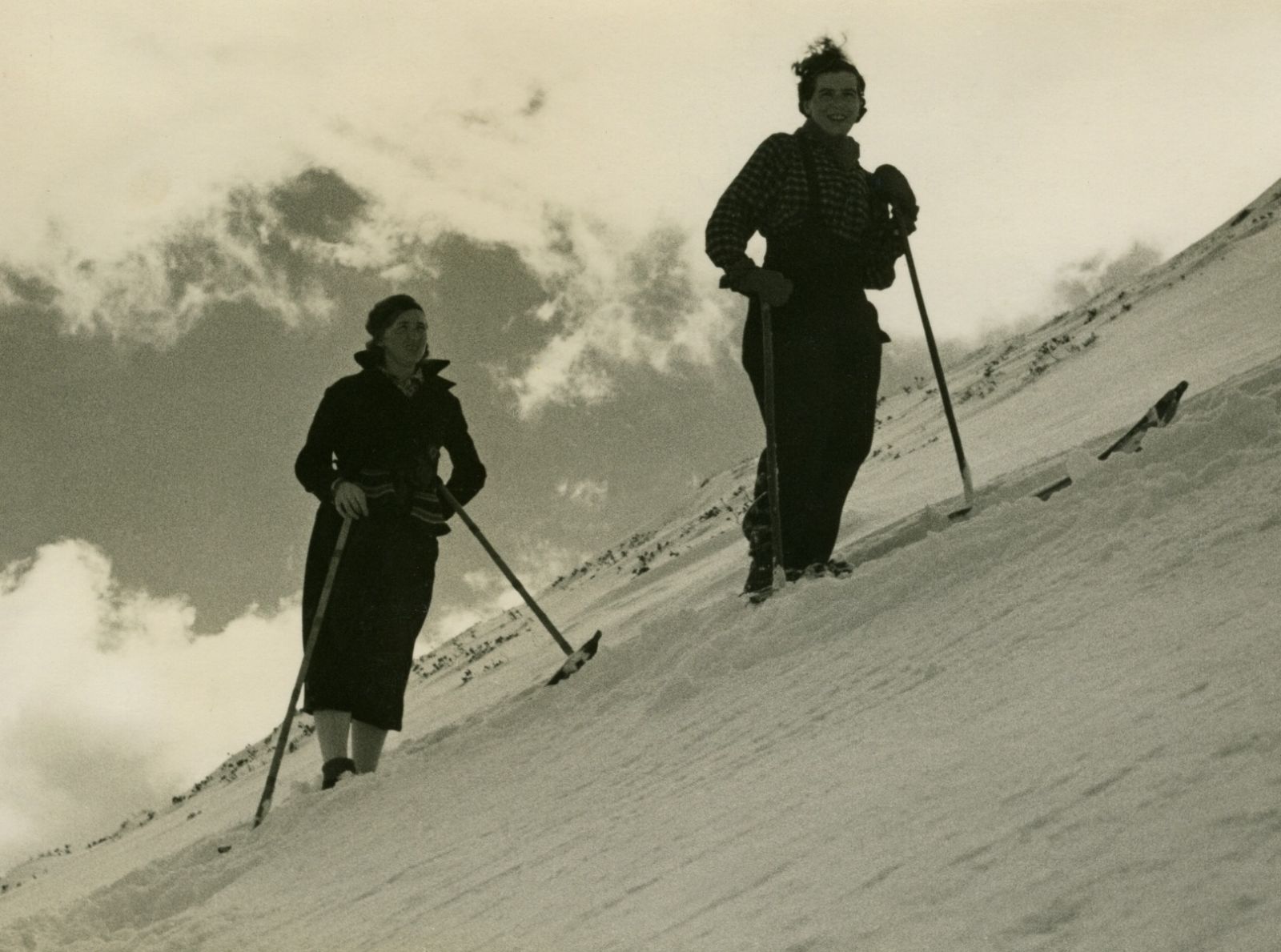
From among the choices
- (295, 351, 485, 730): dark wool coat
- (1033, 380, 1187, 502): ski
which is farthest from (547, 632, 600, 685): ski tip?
(1033, 380, 1187, 502): ski

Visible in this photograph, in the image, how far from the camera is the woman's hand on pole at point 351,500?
14.2ft

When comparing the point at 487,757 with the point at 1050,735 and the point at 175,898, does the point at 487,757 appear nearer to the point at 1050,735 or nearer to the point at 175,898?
the point at 175,898

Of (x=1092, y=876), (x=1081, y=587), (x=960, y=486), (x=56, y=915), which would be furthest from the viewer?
(x=960, y=486)

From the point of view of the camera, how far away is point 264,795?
4.09 m

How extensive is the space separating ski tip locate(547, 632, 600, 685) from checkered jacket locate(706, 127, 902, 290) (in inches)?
52.7

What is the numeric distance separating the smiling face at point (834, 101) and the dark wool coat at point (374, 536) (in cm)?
164

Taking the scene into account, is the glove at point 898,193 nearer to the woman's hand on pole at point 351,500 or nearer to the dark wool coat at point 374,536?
the dark wool coat at point 374,536

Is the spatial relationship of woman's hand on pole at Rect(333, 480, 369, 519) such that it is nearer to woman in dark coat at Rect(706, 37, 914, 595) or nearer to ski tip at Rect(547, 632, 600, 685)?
ski tip at Rect(547, 632, 600, 685)

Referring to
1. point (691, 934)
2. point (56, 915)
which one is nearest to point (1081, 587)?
point (691, 934)

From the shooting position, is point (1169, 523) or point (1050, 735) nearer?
point (1050, 735)

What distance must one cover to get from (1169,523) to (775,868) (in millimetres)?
1379

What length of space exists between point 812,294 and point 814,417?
0.45 metres

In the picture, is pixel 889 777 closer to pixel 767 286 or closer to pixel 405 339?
pixel 767 286

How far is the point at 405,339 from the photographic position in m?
4.59
